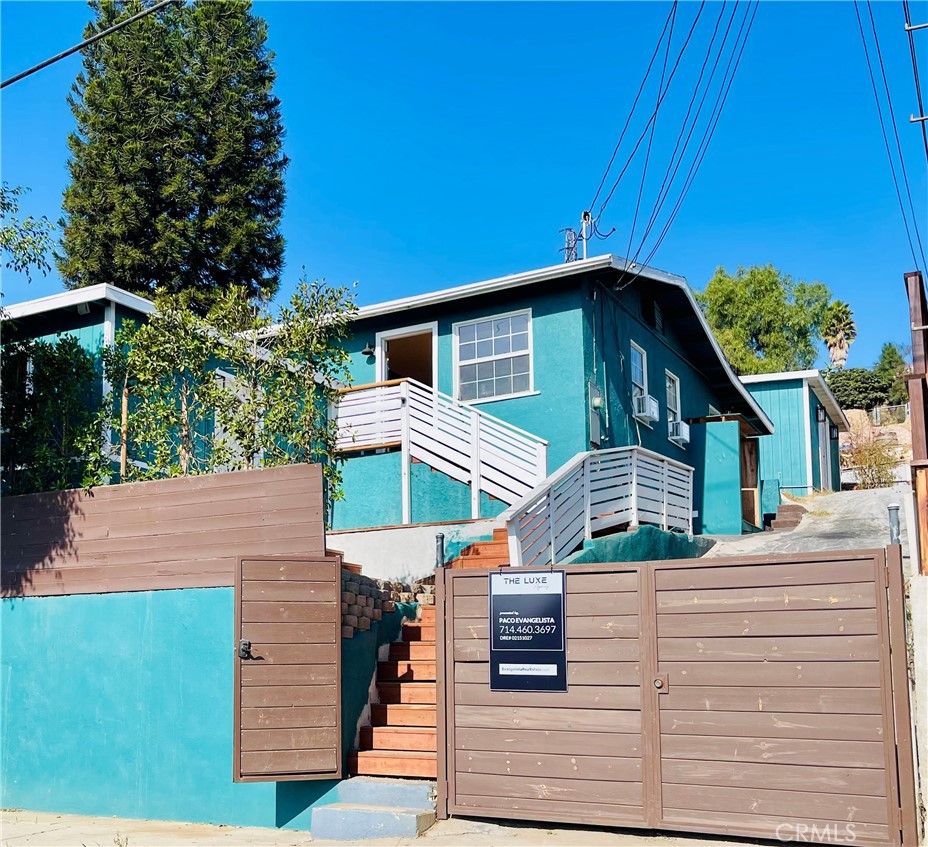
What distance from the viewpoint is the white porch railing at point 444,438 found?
44.4 ft

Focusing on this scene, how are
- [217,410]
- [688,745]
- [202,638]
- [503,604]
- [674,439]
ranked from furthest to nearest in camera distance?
1. [674,439]
2. [217,410]
3. [202,638]
4. [503,604]
5. [688,745]

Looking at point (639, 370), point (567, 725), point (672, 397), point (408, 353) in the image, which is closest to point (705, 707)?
point (567, 725)

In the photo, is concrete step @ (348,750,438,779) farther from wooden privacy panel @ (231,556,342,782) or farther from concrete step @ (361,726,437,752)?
wooden privacy panel @ (231,556,342,782)

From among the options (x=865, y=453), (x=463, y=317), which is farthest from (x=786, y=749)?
(x=865, y=453)

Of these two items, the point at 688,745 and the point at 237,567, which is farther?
the point at 237,567

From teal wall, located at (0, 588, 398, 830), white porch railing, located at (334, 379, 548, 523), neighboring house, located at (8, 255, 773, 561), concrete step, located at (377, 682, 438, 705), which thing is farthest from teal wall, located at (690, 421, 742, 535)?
concrete step, located at (377, 682, 438, 705)

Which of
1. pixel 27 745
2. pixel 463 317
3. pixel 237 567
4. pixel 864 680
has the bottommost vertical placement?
pixel 27 745

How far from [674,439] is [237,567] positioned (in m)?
11.4

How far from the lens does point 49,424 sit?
450 inches

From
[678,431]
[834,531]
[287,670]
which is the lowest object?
[287,670]

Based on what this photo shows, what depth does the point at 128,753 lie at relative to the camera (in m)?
9.03

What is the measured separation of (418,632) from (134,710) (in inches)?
102

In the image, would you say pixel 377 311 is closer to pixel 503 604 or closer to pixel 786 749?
pixel 503 604

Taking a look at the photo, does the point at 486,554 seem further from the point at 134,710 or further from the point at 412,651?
the point at 134,710
